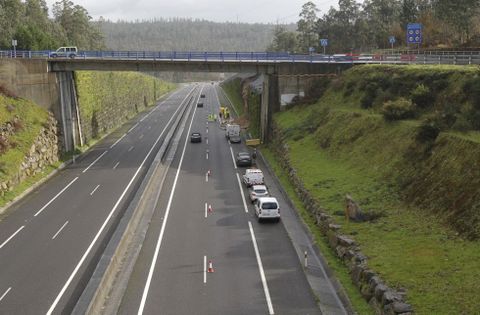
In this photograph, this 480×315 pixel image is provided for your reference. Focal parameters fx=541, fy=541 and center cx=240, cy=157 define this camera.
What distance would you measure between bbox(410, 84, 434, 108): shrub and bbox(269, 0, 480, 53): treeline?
5207 cm

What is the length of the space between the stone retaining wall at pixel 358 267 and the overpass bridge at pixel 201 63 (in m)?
27.9

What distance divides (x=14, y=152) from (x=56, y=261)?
24204 mm

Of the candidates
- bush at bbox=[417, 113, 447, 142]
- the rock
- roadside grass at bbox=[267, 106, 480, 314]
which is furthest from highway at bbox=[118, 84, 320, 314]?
bush at bbox=[417, 113, 447, 142]

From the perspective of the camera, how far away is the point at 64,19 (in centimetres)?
15388

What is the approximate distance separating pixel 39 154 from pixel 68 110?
12.6 m

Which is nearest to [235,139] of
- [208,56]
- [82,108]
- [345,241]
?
[208,56]

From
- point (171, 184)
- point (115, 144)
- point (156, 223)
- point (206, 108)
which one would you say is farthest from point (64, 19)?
point (156, 223)

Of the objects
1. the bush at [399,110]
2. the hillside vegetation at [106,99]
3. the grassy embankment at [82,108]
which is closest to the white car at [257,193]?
the bush at [399,110]

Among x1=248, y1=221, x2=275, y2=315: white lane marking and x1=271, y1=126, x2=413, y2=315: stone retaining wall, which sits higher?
x1=271, y1=126, x2=413, y2=315: stone retaining wall

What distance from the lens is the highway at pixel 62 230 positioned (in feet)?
90.4

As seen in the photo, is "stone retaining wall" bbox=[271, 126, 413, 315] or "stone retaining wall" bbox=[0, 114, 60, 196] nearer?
"stone retaining wall" bbox=[271, 126, 413, 315]

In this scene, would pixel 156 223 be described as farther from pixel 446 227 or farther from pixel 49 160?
pixel 49 160

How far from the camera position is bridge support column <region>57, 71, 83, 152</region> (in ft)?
218

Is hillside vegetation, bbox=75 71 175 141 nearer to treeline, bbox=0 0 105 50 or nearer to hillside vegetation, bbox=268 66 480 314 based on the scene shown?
treeline, bbox=0 0 105 50
